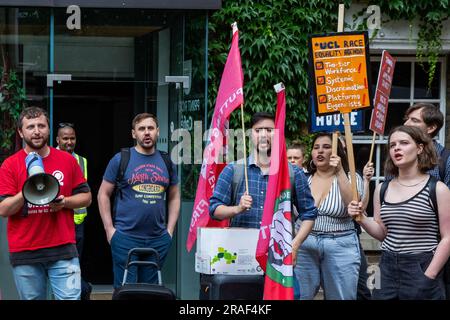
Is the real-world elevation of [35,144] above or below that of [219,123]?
below

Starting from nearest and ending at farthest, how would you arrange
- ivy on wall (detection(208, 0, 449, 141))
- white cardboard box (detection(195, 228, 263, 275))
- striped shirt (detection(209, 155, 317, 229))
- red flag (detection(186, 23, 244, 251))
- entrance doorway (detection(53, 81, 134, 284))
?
white cardboard box (detection(195, 228, 263, 275)) → striped shirt (detection(209, 155, 317, 229)) → red flag (detection(186, 23, 244, 251)) → ivy on wall (detection(208, 0, 449, 141)) → entrance doorway (detection(53, 81, 134, 284))

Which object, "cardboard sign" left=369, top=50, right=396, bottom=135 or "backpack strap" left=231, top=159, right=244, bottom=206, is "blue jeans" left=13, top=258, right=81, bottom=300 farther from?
"cardboard sign" left=369, top=50, right=396, bottom=135

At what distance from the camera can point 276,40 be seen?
448 inches

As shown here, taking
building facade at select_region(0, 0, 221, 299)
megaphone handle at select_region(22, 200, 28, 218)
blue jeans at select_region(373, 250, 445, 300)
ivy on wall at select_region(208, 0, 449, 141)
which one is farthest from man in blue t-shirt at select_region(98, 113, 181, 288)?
ivy on wall at select_region(208, 0, 449, 141)

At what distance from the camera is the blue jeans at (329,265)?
26.7ft

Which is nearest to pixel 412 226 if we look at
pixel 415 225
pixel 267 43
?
pixel 415 225

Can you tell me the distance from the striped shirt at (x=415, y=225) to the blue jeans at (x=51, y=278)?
2281 mm

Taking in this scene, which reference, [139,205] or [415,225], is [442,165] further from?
[139,205]

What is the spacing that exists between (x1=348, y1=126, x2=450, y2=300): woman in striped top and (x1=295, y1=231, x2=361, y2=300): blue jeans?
1132 millimetres

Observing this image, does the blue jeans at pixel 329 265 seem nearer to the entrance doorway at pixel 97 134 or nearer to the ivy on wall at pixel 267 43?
the ivy on wall at pixel 267 43

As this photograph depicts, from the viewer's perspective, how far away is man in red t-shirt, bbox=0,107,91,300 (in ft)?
23.6

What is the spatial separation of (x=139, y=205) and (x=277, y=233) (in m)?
1.57

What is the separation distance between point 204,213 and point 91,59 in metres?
3.58

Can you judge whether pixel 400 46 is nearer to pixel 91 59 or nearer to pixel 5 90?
pixel 91 59
